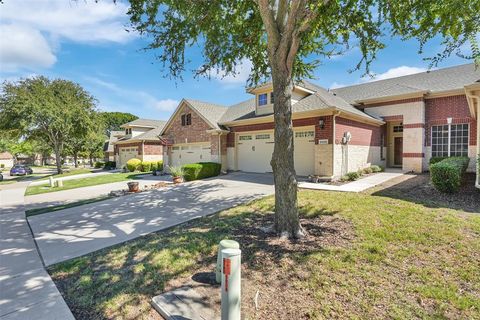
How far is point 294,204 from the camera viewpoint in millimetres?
5309

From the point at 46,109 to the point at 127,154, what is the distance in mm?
8989

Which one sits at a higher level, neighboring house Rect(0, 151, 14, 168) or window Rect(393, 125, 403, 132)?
window Rect(393, 125, 403, 132)

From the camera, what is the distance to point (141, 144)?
1071 inches

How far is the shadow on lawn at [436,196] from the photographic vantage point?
270 inches

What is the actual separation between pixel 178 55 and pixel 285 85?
4288 millimetres

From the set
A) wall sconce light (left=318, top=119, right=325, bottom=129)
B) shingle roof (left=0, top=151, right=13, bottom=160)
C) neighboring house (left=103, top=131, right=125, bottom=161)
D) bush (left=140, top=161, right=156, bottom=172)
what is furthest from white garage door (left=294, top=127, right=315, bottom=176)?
shingle roof (left=0, top=151, right=13, bottom=160)

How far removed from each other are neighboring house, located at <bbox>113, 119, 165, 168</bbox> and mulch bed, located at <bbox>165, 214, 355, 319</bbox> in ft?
71.2

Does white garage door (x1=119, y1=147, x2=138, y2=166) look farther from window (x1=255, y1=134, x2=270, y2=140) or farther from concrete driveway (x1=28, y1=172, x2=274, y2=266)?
concrete driveway (x1=28, y1=172, x2=274, y2=266)

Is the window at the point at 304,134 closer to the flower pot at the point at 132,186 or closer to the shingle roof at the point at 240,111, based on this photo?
the shingle roof at the point at 240,111

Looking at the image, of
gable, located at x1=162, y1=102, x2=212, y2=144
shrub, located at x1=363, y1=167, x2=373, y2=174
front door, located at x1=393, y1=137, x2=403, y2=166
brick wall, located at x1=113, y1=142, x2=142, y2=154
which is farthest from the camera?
brick wall, located at x1=113, y1=142, x2=142, y2=154

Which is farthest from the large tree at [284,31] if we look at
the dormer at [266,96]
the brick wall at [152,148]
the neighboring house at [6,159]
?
the neighboring house at [6,159]

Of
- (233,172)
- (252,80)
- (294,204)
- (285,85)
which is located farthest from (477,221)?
(233,172)

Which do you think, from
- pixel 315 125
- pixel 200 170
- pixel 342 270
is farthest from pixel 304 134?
pixel 342 270

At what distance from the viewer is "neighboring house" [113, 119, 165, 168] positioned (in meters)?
27.2
